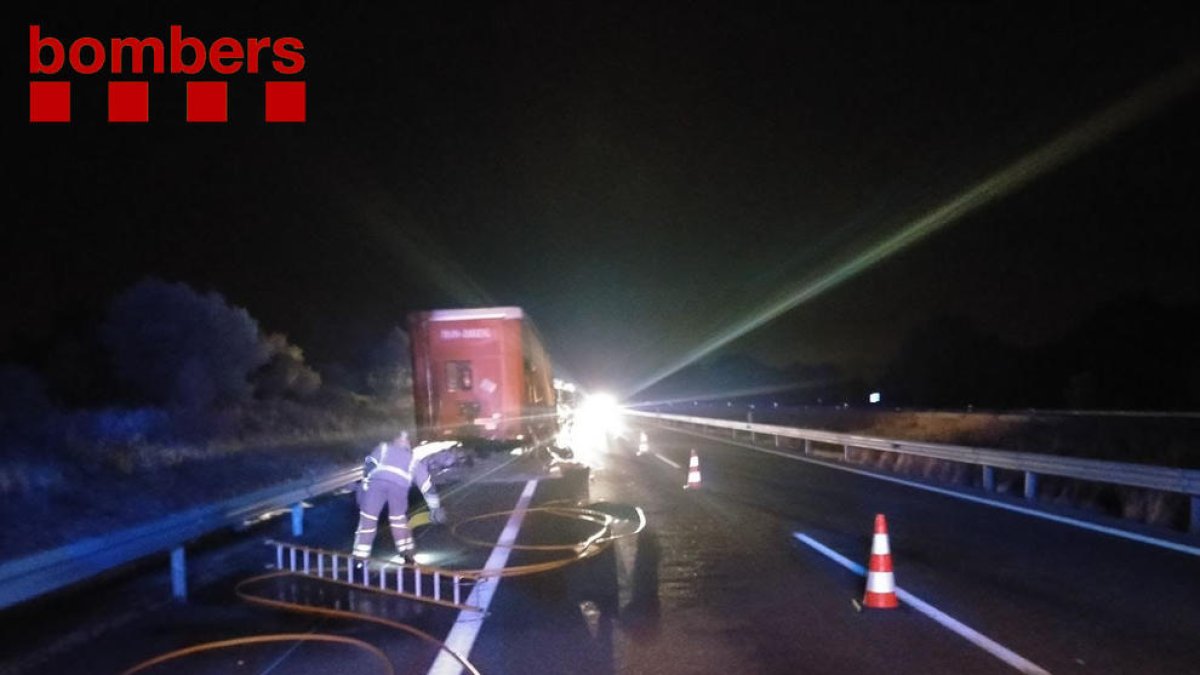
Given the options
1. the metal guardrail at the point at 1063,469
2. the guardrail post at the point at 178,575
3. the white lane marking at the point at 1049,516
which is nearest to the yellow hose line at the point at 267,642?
the guardrail post at the point at 178,575

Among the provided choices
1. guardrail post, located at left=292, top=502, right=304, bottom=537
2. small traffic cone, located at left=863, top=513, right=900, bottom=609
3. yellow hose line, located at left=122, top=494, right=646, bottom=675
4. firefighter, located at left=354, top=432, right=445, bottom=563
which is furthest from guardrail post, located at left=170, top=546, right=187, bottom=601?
small traffic cone, located at left=863, top=513, right=900, bottom=609

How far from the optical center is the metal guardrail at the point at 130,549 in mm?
7426

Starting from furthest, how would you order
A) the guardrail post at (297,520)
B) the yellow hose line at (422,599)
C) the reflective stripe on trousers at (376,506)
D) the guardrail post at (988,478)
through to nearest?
the guardrail post at (988,478)
the guardrail post at (297,520)
the reflective stripe on trousers at (376,506)
the yellow hose line at (422,599)

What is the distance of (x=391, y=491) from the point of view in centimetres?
1105

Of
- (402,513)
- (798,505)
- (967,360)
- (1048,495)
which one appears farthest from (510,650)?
(967,360)

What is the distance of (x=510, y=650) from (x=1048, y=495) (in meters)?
14.4

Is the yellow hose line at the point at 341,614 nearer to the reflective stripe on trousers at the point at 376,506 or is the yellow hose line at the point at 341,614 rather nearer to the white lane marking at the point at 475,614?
the white lane marking at the point at 475,614

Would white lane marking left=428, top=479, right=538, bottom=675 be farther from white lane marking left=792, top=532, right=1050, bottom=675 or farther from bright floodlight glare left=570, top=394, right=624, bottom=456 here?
bright floodlight glare left=570, top=394, right=624, bottom=456

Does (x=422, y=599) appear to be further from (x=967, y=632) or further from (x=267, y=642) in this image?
(x=967, y=632)

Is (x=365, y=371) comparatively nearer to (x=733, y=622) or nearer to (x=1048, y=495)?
(x=1048, y=495)

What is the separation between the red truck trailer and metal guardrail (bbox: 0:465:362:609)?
43.7 ft

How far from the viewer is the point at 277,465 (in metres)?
23.2

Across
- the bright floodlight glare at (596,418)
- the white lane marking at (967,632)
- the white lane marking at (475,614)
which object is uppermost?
the bright floodlight glare at (596,418)

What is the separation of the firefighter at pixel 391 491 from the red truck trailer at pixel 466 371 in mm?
14672
